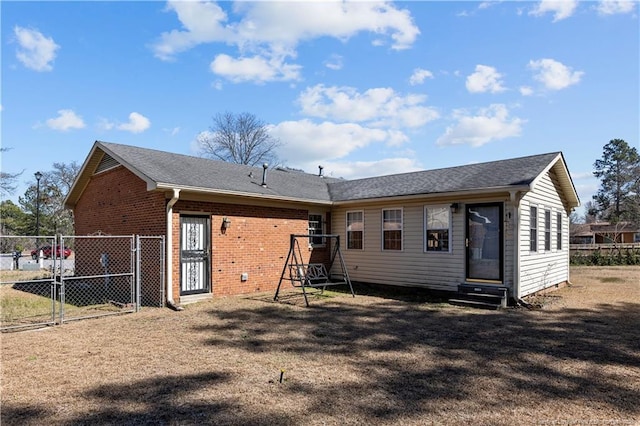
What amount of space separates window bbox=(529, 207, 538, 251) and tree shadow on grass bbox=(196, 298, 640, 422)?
207 centimetres

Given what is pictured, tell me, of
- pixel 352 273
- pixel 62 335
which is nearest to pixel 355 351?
pixel 62 335

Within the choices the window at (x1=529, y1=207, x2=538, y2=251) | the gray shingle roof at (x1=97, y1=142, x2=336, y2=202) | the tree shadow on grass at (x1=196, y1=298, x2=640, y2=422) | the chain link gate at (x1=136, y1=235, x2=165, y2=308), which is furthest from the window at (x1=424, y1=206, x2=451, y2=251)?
the chain link gate at (x1=136, y1=235, x2=165, y2=308)

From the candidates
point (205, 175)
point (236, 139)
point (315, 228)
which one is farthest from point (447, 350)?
point (236, 139)

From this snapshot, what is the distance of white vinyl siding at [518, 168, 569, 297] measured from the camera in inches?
383

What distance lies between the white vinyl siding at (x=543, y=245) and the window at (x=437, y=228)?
5.97 ft

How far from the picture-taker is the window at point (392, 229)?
11.6 meters

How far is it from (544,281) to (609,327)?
4163 mm

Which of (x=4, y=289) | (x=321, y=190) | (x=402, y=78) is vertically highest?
(x=402, y=78)

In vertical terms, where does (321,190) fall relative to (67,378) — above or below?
above

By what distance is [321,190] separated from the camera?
14211mm

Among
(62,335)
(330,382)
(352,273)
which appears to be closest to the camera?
(330,382)

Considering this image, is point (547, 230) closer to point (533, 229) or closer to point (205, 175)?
point (533, 229)

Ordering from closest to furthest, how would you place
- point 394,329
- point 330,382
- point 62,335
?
point 330,382
point 62,335
point 394,329

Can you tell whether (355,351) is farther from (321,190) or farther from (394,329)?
(321,190)
